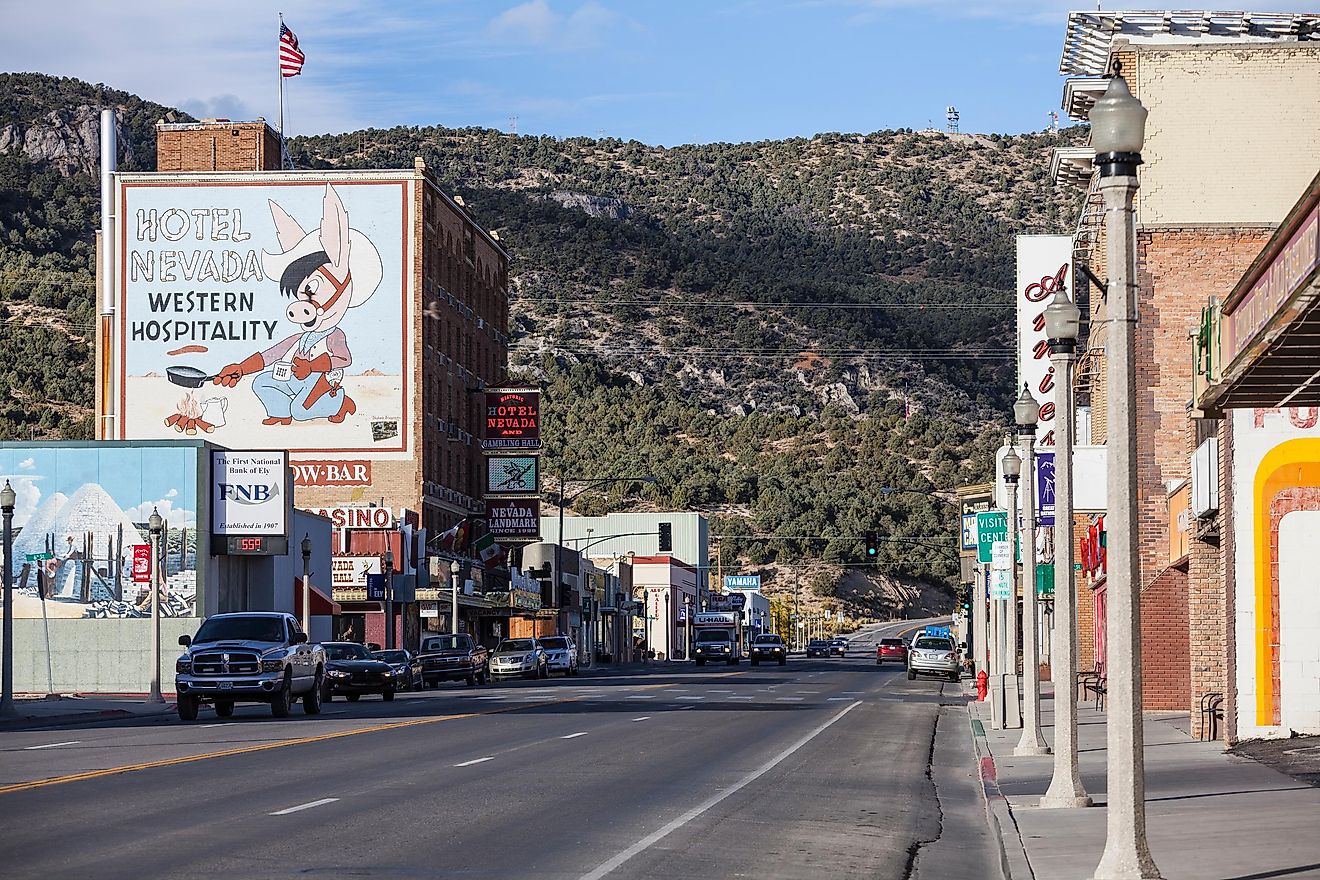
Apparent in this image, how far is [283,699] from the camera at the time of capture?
35.3 metres

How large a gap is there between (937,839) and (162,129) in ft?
251

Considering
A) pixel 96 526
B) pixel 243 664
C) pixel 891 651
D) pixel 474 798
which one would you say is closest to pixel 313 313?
pixel 96 526

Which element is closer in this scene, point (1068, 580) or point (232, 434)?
point (1068, 580)

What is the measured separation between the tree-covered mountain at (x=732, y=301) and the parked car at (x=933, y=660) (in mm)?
59806

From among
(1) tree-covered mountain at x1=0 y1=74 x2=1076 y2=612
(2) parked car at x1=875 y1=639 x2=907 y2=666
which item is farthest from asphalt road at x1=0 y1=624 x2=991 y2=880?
(1) tree-covered mountain at x1=0 y1=74 x2=1076 y2=612

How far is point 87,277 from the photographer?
131500 mm

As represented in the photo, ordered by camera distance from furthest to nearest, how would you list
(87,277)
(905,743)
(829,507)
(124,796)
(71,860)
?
(829,507) → (87,277) → (905,743) → (124,796) → (71,860)

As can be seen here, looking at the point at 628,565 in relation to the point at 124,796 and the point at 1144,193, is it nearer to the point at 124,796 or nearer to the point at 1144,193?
the point at 1144,193

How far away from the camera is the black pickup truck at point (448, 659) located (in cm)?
5997

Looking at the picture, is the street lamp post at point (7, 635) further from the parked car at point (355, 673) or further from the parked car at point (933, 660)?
the parked car at point (933, 660)

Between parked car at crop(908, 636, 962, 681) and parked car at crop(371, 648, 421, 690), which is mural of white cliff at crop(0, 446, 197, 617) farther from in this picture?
parked car at crop(908, 636, 962, 681)

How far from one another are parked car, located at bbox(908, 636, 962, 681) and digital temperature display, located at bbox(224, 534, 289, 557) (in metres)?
23.5

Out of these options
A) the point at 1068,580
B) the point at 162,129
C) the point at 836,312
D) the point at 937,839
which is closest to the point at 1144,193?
the point at 1068,580

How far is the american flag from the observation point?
256 ft
